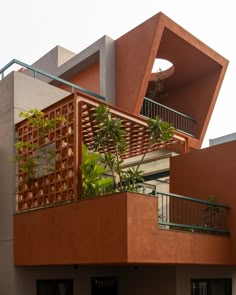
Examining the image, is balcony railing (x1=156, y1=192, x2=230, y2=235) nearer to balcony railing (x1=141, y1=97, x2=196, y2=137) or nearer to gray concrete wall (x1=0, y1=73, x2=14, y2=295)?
gray concrete wall (x1=0, y1=73, x2=14, y2=295)

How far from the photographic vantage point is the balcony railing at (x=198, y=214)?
960 cm

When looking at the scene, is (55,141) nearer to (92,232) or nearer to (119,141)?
(119,141)

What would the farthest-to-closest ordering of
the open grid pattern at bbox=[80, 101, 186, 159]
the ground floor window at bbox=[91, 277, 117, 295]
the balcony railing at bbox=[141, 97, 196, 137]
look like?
the balcony railing at bbox=[141, 97, 196, 137] → the ground floor window at bbox=[91, 277, 117, 295] → the open grid pattern at bbox=[80, 101, 186, 159]

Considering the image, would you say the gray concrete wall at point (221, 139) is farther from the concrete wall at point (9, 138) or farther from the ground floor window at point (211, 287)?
the concrete wall at point (9, 138)

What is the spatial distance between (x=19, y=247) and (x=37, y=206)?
93 centimetres

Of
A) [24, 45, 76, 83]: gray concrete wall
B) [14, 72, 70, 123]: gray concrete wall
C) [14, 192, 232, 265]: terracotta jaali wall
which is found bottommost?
[14, 192, 232, 265]: terracotta jaali wall

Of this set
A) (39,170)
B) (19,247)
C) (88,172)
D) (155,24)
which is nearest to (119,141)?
(88,172)

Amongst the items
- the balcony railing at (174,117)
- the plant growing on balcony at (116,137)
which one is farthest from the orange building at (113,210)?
the balcony railing at (174,117)

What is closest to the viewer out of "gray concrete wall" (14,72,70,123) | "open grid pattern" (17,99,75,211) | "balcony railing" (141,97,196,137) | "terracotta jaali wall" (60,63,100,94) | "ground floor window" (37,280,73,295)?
"open grid pattern" (17,99,75,211)

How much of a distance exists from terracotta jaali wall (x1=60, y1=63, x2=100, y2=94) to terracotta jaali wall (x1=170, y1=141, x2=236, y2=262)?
4329 mm

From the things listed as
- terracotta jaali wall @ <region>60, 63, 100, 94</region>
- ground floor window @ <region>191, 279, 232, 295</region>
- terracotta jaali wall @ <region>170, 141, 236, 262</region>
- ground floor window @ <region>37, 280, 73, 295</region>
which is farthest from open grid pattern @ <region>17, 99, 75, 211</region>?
terracotta jaali wall @ <region>60, 63, 100, 94</region>

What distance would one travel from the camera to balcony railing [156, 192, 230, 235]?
31.5 ft

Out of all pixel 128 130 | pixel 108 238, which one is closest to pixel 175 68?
pixel 128 130

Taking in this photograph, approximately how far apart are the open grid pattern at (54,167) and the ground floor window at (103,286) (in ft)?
8.10
